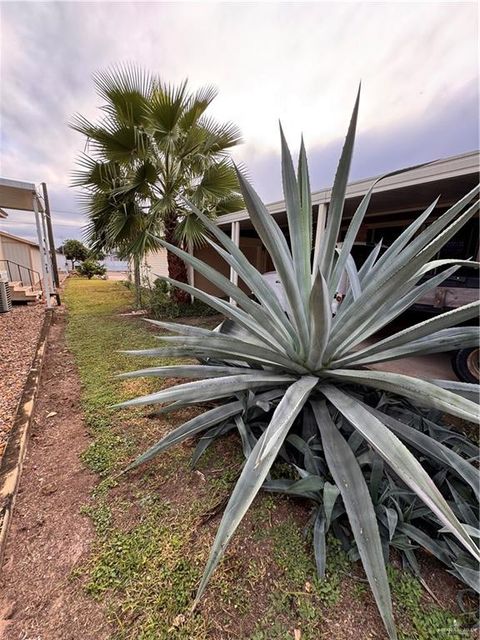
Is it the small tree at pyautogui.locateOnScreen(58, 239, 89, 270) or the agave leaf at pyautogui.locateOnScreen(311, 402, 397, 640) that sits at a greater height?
the small tree at pyautogui.locateOnScreen(58, 239, 89, 270)

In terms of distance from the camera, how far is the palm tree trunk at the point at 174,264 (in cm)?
558

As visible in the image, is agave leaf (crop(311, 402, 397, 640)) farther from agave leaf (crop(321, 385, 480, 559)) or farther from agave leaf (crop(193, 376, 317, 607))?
agave leaf (crop(193, 376, 317, 607))

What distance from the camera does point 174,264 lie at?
19.5 feet

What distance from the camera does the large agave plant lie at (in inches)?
39.9

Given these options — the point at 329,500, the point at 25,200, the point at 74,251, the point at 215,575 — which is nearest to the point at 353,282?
the point at 329,500

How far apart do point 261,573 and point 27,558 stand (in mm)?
1053

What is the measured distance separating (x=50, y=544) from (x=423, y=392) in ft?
5.95

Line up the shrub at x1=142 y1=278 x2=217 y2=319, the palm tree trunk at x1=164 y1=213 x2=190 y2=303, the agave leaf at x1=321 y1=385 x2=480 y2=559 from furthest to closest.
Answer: the shrub at x1=142 y1=278 x2=217 y2=319, the palm tree trunk at x1=164 y1=213 x2=190 y2=303, the agave leaf at x1=321 y1=385 x2=480 y2=559

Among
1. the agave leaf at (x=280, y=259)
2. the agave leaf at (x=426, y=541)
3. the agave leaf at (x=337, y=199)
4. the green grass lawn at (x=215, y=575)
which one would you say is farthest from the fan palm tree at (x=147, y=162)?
the agave leaf at (x=426, y=541)

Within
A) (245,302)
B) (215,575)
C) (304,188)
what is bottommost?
(215,575)

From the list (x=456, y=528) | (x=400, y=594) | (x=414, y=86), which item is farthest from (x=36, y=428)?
(x=414, y=86)

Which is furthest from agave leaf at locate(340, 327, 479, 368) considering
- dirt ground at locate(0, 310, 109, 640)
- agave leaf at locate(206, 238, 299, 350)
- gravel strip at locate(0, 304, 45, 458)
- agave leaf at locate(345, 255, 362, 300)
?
gravel strip at locate(0, 304, 45, 458)

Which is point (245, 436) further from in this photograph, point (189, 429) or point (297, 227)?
point (297, 227)

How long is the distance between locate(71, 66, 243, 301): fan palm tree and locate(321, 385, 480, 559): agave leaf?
14.5ft
